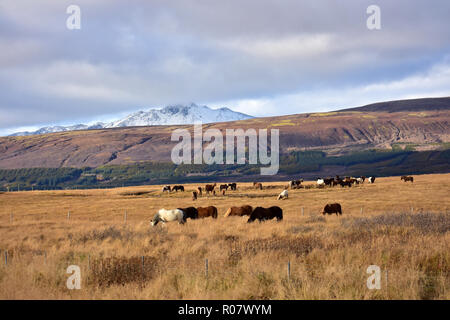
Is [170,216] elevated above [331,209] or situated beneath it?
elevated above

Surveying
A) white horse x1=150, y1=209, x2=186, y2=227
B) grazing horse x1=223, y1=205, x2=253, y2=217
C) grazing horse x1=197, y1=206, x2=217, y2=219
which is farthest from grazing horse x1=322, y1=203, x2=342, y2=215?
white horse x1=150, y1=209, x2=186, y2=227

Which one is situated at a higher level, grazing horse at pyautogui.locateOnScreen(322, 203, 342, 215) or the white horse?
the white horse

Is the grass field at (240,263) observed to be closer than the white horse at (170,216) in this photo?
Yes

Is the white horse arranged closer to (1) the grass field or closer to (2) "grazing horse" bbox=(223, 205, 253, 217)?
(1) the grass field

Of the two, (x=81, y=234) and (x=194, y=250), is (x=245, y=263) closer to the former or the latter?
(x=194, y=250)

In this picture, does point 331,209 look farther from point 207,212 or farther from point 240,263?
point 240,263

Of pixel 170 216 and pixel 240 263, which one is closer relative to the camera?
pixel 240 263

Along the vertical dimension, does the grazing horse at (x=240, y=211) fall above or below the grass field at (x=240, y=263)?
below

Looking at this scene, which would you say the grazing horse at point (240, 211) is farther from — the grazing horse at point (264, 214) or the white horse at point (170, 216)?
the white horse at point (170, 216)

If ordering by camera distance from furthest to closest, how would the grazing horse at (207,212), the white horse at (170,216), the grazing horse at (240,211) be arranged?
1. the grazing horse at (240,211)
2. the grazing horse at (207,212)
3. the white horse at (170,216)

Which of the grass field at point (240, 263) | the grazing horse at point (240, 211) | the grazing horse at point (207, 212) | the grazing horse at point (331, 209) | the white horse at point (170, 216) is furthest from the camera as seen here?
Answer: the grazing horse at point (331, 209)

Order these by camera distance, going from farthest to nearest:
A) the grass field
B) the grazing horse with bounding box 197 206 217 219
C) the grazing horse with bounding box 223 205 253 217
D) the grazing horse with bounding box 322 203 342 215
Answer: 1. the grazing horse with bounding box 322 203 342 215
2. the grazing horse with bounding box 223 205 253 217
3. the grazing horse with bounding box 197 206 217 219
4. the grass field

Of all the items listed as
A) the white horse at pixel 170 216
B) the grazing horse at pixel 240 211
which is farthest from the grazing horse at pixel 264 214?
the white horse at pixel 170 216

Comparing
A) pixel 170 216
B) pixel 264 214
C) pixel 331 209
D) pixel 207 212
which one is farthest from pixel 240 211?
pixel 331 209
